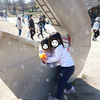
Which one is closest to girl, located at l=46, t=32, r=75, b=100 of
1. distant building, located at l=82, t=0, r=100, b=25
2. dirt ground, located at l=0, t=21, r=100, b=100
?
dirt ground, located at l=0, t=21, r=100, b=100

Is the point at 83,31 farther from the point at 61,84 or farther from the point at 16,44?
the point at 16,44

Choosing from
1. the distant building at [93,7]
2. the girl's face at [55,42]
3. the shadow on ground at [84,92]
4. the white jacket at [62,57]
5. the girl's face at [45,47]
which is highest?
the distant building at [93,7]

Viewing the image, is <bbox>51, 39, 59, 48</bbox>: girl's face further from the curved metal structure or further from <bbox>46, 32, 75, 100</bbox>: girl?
the curved metal structure

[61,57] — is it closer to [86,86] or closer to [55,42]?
[55,42]

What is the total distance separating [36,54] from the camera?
9.43 ft

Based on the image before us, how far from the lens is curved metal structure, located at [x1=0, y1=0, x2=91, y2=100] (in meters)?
2.51

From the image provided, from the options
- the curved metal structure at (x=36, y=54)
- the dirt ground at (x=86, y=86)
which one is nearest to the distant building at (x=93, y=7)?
the dirt ground at (x=86, y=86)

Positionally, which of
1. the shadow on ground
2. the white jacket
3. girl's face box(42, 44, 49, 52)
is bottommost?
the shadow on ground

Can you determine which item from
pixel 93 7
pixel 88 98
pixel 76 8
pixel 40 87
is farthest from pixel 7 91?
pixel 93 7

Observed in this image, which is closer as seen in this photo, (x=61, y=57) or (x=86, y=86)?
(x=61, y=57)

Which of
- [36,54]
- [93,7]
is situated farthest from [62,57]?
[93,7]

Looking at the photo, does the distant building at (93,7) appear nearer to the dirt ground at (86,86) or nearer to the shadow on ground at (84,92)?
the dirt ground at (86,86)

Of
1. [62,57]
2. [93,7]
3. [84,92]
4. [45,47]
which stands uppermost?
[93,7]

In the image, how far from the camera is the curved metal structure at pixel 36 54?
251cm
